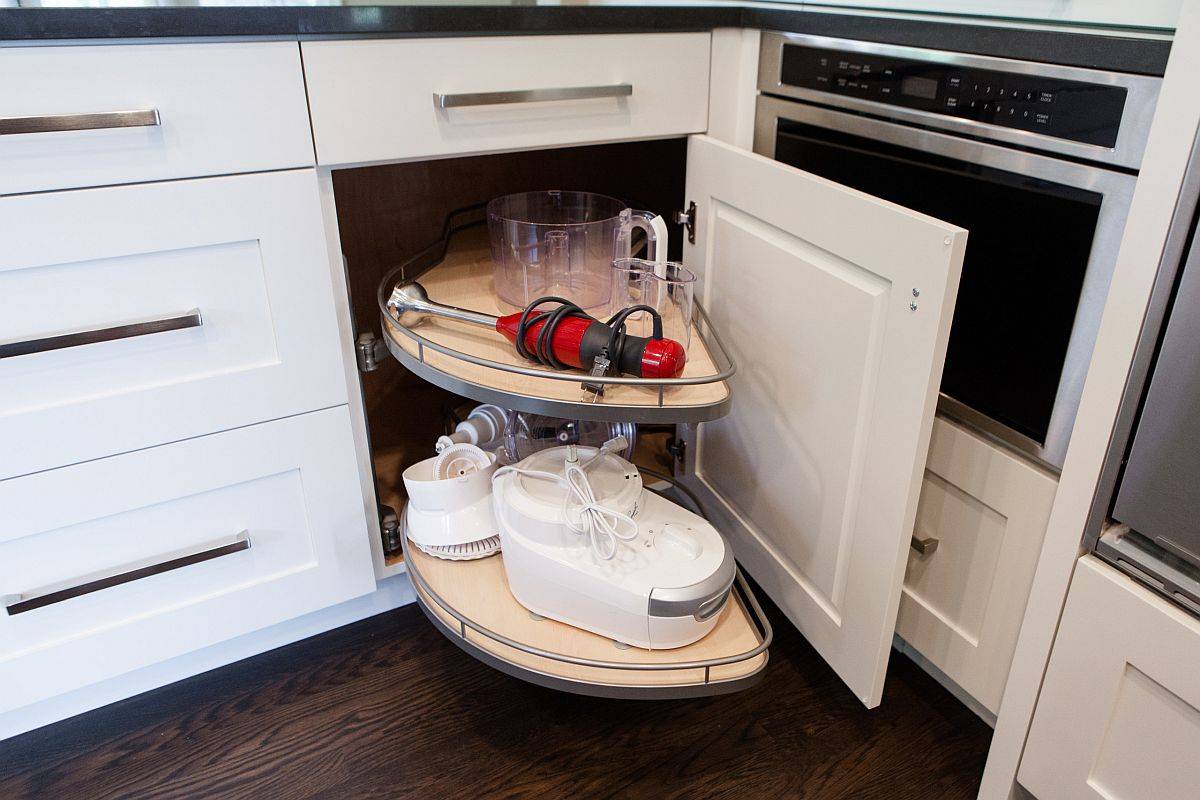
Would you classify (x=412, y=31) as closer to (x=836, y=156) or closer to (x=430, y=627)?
(x=836, y=156)

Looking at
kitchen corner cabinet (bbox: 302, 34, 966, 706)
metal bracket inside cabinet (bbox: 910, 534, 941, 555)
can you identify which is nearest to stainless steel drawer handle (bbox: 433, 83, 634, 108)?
kitchen corner cabinet (bbox: 302, 34, 966, 706)

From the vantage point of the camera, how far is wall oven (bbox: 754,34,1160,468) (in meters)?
0.79

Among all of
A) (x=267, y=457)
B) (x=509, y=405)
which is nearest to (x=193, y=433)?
(x=267, y=457)

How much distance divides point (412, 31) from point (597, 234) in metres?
0.33

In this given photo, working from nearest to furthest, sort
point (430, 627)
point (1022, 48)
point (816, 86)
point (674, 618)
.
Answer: point (1022, 48)
point (674, 618)
point (816, 86)
point (430, 627)

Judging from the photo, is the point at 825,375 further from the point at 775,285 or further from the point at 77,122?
the point at 77,122

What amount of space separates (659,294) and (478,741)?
24.4 inches

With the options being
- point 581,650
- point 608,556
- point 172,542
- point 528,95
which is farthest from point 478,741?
point 528,95

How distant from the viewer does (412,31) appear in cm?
93

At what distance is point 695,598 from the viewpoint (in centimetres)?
94

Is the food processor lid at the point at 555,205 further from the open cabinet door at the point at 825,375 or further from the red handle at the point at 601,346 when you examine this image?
the red handle at the point at 601,346

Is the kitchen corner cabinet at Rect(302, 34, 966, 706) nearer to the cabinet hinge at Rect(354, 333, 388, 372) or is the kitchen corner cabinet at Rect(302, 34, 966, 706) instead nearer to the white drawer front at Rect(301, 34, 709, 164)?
the white drawer front at Rect(301, 34, 709, 164)

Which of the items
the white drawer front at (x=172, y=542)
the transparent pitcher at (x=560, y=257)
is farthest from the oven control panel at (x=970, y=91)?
the white drawer front at (x=172, y=542)

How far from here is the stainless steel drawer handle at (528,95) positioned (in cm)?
97
